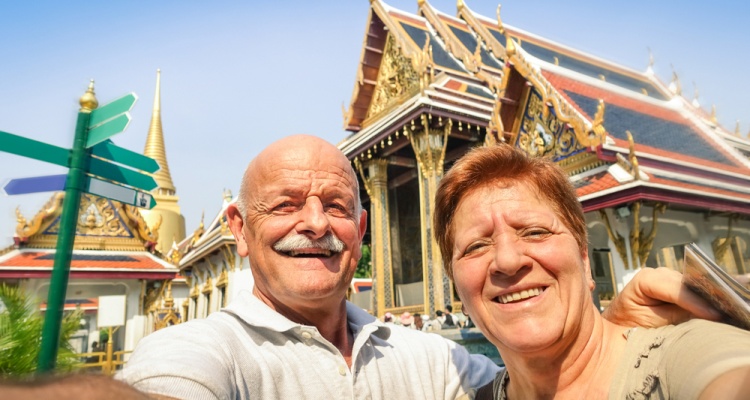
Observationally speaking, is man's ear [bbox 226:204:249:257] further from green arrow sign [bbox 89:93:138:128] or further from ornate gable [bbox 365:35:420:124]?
ornate gable [bbox 365:35:420:124]

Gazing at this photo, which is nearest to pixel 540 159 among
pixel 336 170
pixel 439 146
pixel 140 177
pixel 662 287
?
pixel 662 287

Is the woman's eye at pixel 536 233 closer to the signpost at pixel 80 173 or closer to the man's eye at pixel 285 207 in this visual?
the man's eye at pixel 285 207

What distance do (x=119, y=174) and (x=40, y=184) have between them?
2.00 feet

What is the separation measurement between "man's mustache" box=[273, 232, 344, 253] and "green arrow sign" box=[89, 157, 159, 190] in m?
3.12

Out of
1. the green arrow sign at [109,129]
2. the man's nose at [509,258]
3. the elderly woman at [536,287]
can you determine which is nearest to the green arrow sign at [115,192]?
the green arrow sign at [109,129]

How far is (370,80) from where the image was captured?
544 inches

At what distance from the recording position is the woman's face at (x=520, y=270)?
143cm

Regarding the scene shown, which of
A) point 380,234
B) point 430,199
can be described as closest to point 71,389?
point 430,199

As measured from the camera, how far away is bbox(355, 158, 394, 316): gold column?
11836 millimetres

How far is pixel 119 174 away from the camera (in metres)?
4.33

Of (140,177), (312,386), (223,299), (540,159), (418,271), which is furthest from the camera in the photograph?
(223,299)

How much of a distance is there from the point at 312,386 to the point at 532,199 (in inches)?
36.0

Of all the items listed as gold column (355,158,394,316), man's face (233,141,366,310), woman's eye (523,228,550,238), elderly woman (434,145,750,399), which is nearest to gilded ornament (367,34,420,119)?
gold column (355,158,394,316)

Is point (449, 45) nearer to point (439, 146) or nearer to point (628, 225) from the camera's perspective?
point (439, 146)
